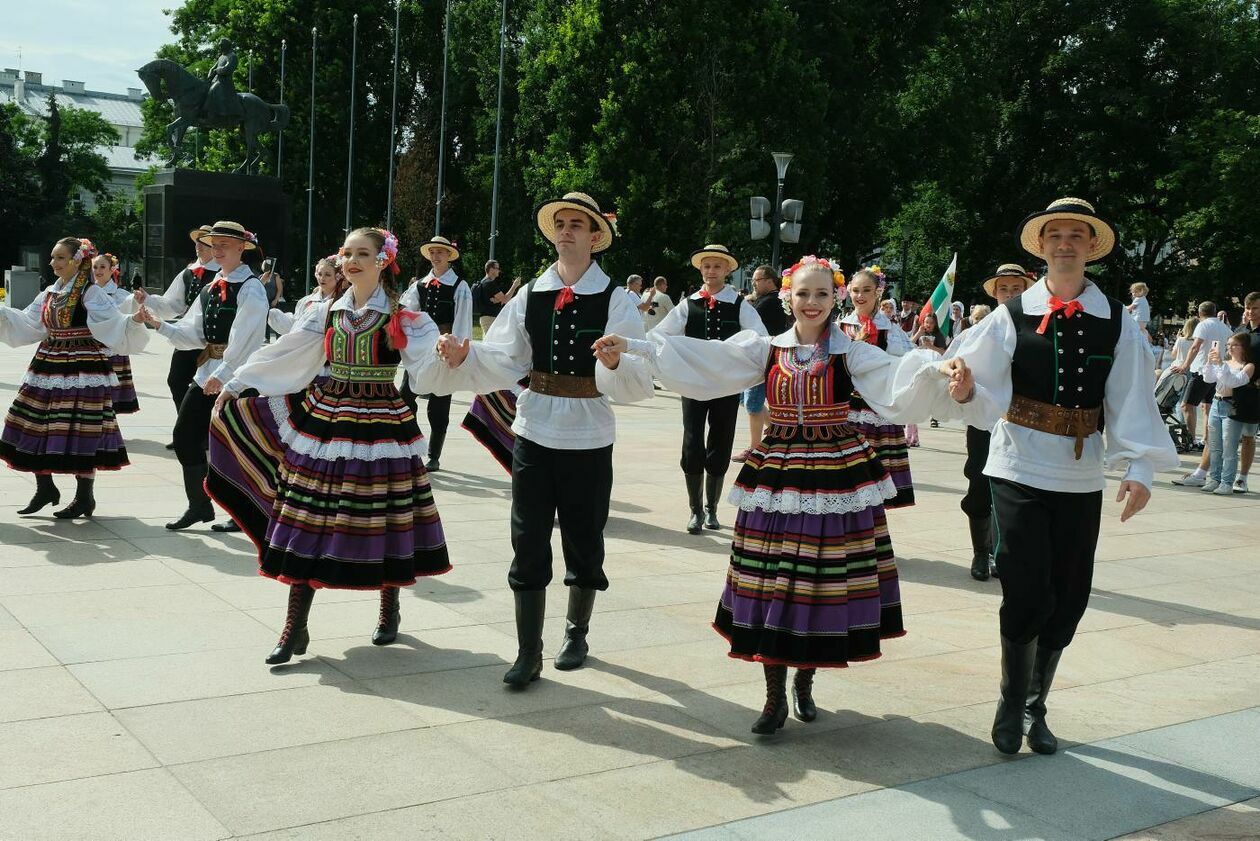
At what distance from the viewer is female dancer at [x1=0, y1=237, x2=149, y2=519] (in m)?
8.36

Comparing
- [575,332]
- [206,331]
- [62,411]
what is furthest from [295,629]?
[62,411]

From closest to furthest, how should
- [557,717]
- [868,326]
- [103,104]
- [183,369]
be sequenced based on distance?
[557,717], [868,326], [183,369], [103,104]

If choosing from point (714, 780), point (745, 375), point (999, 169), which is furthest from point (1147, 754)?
point (999, 169)

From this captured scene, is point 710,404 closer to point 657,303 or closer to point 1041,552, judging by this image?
point 1041,552

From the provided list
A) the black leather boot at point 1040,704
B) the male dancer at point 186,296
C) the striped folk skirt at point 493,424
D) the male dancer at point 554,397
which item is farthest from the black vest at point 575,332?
the male dancer at point 186,296

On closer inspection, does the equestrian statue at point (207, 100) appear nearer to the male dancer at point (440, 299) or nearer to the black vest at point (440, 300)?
the male dancer at point (440, 299)

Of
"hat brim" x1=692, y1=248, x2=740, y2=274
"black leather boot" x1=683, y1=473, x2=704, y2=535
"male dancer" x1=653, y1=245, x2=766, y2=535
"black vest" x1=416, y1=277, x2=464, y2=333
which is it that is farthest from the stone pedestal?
"black leather boot" x1=683, y1=473, x2=704, y2=535

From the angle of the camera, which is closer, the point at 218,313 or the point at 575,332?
the point at 575,332

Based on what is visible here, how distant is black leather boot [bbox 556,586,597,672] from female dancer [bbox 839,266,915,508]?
269 centimetres

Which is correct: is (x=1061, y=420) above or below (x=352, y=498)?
above

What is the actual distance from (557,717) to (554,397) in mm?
1355

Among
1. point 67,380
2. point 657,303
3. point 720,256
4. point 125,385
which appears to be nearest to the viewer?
point 67,380

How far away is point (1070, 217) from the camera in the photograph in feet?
15.6

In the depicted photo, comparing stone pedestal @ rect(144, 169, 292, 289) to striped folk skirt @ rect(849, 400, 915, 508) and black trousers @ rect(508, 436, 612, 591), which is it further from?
black trousers @ rect(508, 436, 612, 591)
